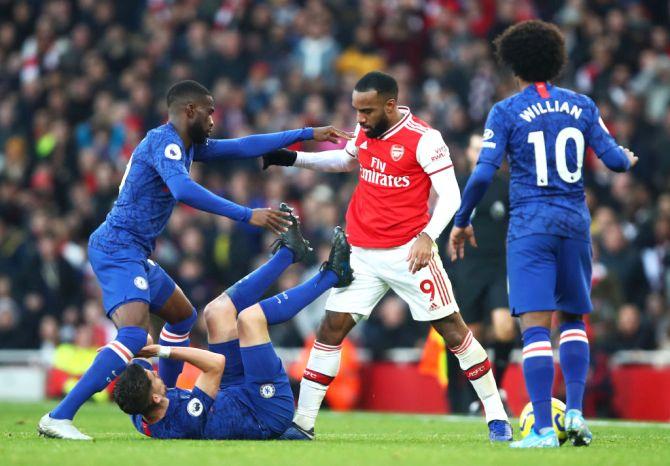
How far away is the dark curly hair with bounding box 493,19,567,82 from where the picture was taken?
8164mm

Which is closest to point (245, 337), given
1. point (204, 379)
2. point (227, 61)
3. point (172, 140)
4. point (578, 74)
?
point (204, 379)

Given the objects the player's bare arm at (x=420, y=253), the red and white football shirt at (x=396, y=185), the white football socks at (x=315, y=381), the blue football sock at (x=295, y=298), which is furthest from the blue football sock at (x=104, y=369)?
the player's bare arm at (x=420, y=253)

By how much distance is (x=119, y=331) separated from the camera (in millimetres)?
8555

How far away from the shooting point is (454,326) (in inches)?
352

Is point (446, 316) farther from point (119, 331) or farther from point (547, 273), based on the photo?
point (119, 331)

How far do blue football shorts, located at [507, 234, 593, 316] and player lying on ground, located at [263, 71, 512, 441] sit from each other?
910 millimetres

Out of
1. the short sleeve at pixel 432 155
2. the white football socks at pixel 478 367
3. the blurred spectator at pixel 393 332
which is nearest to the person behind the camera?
the short sleeve at pixel 432 155

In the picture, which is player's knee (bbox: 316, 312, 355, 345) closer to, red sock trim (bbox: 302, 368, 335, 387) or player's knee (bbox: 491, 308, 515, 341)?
red sock trim (bbox: 302, 368, 335, 387)

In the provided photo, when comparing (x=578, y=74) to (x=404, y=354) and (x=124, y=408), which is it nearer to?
(x=404, y=354)

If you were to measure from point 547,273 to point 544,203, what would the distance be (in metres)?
0.44

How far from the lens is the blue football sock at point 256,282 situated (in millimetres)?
8875

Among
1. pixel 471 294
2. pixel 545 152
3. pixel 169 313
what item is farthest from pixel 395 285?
pixel 471 294

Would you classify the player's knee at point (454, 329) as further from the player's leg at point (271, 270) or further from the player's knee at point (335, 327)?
the player's leg at point (271, 270)

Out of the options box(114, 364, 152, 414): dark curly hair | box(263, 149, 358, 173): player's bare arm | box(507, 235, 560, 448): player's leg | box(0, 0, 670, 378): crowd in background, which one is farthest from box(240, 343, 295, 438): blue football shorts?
box(0, 0, 670, 378): crowd in background
